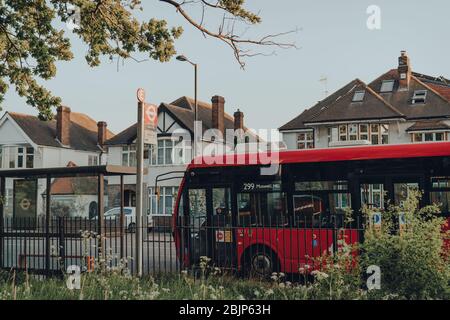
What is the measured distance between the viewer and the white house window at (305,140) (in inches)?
1839

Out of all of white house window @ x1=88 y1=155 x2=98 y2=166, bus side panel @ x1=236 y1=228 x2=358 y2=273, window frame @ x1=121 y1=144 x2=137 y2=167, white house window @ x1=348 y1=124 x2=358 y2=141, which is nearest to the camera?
bus side panel @ x1=236 y1=228 x2=358 y2=273

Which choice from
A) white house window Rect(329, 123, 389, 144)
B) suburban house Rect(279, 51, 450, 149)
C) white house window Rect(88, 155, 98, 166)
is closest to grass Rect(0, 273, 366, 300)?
suburban house Rect(279, 51, 450, 149)

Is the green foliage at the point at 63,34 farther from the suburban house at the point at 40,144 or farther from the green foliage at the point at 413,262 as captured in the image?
the suburban house at the point at 40,144

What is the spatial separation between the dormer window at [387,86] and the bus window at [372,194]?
3642cm

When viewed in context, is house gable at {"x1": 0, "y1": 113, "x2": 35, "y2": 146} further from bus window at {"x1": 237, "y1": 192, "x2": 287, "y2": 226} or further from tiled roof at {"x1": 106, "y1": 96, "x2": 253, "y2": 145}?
bus window at {"x1": 237, "y1": 192, "x2": 287, "y2": 226}

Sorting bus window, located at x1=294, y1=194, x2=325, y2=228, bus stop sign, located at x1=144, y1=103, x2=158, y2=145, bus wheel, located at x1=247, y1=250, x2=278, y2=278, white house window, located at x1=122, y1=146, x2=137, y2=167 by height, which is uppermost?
white house window, located at x1=122, y1=146, x2=137, y2=167

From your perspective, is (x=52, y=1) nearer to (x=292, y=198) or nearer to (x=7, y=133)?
(x=292, y=198)

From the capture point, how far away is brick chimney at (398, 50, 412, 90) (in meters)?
47.8

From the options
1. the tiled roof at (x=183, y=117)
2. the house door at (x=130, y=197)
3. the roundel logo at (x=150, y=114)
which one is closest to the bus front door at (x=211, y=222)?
the roundel logo at (x=150, y=114)

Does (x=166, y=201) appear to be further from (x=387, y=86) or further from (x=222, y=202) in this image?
(x=222, y=202)

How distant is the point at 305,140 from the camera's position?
47.0 metres

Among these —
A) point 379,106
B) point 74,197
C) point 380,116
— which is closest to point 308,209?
point 380,116

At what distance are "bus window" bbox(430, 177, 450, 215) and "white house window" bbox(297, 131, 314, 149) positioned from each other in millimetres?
33590
